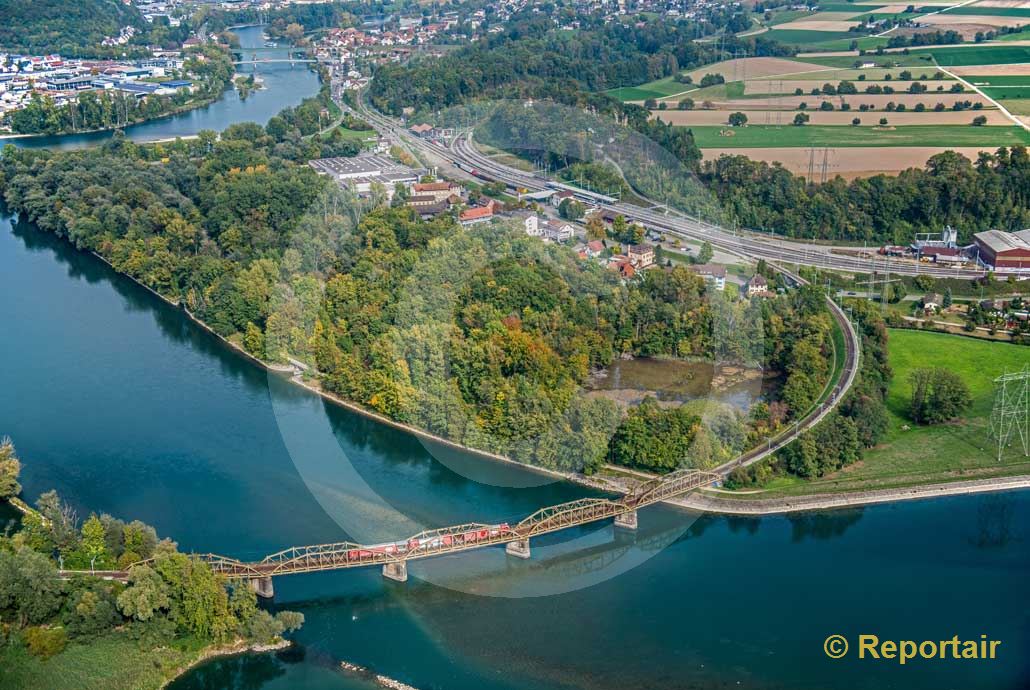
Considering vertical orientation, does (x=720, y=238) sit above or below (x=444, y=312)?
below

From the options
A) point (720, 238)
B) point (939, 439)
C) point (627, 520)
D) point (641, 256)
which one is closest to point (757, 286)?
point (641, 256)

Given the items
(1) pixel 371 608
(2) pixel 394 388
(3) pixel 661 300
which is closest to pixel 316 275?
(2) pixel 394 388

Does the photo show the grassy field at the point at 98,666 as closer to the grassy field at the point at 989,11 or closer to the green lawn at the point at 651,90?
the green lawn at the point at 651,90

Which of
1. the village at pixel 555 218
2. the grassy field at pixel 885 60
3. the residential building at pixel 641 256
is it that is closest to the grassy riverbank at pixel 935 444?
the village at pixel 555 218

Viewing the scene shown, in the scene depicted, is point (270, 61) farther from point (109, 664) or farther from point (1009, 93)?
point (109, 664)

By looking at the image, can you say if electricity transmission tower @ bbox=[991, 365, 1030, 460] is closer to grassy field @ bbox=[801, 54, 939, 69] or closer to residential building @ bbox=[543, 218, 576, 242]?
residential building @ bbox=[543, 218, 576, 242]

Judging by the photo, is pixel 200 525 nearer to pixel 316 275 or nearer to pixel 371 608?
pixel 371 608

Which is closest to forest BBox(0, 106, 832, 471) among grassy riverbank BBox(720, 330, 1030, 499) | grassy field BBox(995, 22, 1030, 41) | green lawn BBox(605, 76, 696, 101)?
grassy riverbank BBox(720, 330, 1030, 499)
